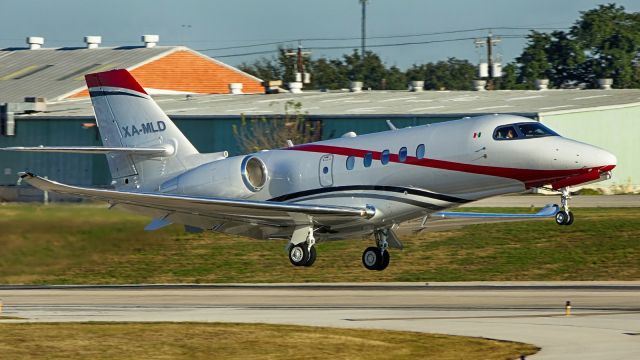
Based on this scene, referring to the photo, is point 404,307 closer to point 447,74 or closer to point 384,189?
point 384,189

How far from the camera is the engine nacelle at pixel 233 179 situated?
1364 inches

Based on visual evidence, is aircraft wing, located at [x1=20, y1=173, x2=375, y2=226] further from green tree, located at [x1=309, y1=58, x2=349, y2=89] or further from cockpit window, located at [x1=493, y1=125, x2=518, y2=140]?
green tree, located at [x1=309, y1=58, x2=349, y2=89]

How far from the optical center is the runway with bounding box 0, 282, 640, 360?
25922 mm

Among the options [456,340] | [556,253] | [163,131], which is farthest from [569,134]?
[456,340]

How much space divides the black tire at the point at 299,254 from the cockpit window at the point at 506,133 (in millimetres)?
6276

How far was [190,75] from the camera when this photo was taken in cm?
8656

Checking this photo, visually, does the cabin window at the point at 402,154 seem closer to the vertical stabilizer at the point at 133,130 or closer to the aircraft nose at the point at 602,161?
the aircraft nose at the point at 602,161

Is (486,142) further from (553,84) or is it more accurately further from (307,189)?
(553,84)

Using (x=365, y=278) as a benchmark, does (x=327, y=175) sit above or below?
above

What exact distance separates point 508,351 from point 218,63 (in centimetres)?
6763

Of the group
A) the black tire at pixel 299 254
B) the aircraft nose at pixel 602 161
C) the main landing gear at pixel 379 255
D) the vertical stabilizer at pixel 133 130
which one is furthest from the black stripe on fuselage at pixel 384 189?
the vertical stabilizer at pixel 133 130

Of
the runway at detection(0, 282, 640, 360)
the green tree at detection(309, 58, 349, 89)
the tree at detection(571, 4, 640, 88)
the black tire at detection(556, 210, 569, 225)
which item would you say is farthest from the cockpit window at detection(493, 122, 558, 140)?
the green tree at detection(309, 58, 349, 89)

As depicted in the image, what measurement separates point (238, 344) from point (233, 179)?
1049 cm

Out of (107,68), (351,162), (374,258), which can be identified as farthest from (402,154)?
(107,68)
